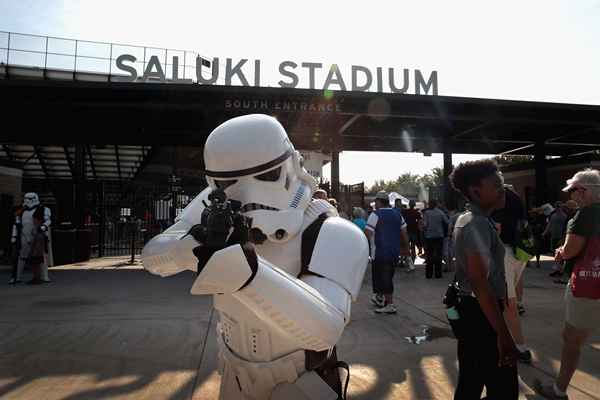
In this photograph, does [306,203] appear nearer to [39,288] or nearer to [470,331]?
[470,331]

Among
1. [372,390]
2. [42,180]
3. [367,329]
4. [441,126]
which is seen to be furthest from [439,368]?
[42,180]

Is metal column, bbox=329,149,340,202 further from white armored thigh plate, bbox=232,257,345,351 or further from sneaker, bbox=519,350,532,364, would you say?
white armored thigh plate, bbox=232,257,345,351

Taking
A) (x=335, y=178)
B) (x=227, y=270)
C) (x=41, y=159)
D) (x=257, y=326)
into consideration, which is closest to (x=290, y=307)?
(x=227, y=270)

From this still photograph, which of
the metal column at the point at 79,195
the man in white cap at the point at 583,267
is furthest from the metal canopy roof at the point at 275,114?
the man in white cap at the point at 583,267

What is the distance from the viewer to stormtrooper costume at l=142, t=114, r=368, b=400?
134 cm

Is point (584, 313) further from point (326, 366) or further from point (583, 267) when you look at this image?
point (326, 366)

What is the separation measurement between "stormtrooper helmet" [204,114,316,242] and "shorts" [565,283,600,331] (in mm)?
2006

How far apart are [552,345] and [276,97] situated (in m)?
7.70

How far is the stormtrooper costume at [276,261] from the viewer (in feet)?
4.40

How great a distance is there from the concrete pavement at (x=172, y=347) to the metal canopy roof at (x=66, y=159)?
38.3ft

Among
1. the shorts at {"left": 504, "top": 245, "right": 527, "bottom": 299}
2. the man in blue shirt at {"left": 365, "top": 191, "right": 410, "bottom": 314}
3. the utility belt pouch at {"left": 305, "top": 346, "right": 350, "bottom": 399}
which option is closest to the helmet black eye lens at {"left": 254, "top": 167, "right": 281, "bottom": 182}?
the utility belt pouch at {"left": 305, "top": 346, "right": 350, "bottom": 399}

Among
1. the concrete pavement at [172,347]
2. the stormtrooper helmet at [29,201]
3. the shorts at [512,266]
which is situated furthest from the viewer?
the stormtrooper helmet at [29,201]

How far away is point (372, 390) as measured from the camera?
2920 mm

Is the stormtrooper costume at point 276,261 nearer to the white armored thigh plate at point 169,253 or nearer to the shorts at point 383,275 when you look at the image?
the white armored thigh plate at point 169,253
